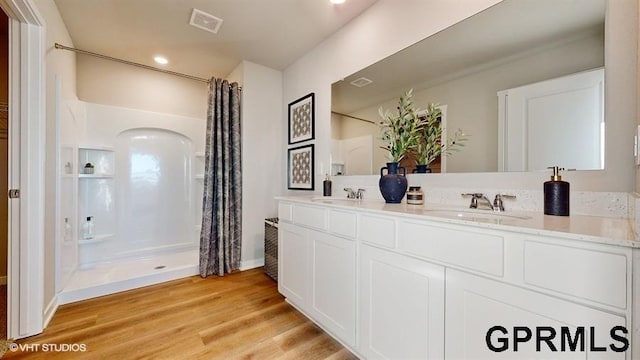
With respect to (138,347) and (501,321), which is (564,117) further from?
(138,347)

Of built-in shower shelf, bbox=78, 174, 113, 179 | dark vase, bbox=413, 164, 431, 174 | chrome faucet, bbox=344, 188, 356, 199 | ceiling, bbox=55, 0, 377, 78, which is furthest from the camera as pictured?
built-in shower shelf, bbox=78, 174, 113, 179

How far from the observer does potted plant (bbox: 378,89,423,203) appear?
1.60 metres

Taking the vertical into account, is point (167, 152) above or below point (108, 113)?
below

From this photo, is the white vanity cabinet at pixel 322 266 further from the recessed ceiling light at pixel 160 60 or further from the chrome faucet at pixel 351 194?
the recessed ceiling light at pixel 160 60

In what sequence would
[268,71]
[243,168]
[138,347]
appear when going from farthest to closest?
[268,71]
[243,168]
[138,347]

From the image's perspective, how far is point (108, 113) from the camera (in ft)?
9.65

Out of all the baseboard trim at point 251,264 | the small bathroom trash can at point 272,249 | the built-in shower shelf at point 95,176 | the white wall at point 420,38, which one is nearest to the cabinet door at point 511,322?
the white wall at point 420,38

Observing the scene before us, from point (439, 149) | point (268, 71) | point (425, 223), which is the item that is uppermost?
point (268, 71)

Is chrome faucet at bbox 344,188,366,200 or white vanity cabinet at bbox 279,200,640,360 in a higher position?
chrome faucet at bbox 344,188,366,200

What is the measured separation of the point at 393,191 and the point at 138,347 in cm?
183

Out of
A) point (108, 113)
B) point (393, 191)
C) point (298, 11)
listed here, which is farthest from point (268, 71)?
point (393, 191)

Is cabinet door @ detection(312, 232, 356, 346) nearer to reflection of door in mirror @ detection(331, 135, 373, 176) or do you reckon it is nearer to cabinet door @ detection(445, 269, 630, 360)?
cabinet door @ detection(445, 269, 630, 360)

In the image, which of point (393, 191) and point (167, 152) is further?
point (167, 152)

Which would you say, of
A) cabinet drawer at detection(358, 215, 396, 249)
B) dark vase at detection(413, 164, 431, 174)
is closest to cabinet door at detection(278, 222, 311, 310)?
cabinet drawer at detection(358, 215, 396, 249)
